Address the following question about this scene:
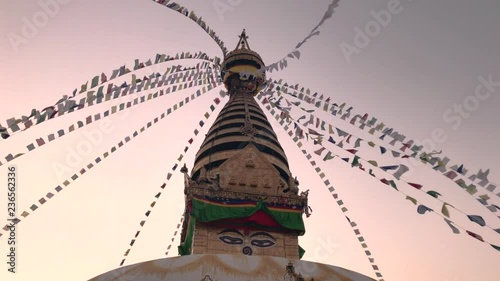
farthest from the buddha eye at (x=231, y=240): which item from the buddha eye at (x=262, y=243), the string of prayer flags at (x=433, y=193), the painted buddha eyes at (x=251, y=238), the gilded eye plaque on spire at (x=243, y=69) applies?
the gilded eye plaque on spire at (x=243, y=69)

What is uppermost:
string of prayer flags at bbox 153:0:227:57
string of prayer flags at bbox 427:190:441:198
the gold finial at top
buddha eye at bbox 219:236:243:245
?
the gold finial at top

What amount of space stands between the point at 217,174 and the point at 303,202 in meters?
3.38

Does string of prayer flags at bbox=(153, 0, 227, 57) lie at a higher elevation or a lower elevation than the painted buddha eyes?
higher

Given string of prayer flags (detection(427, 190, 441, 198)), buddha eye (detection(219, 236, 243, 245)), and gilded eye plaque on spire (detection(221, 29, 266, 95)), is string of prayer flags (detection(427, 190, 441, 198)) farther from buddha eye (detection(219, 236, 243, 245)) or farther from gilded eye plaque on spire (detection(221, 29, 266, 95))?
gilded eye plaque on spire (detection(221, 29, 266, 95))

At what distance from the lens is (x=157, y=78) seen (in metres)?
13.1

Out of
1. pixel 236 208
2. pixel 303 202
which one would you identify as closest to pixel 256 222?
pixel 236 208

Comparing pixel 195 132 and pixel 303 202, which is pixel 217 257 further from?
pixel 195 132

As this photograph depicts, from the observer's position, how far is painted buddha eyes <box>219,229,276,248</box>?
49.1ft

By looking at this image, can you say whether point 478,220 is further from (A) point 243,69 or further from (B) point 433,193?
(A) point 243,69

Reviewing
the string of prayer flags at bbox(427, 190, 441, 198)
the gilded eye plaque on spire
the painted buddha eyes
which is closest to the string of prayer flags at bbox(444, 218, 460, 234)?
the string of prayer flags at bbox(427, 190, 441, 198)

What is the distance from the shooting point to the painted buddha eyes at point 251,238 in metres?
15.0

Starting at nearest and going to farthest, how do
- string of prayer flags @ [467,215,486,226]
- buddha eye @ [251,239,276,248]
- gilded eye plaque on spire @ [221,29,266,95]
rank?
string of prayer flags @ [467,215,486,226] → buddha eye @ [251,239,276,248] → gilded eye plaque on spire @ [221,29,266,95]

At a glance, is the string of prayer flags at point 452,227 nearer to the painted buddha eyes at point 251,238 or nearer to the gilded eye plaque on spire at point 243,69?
the painted buddha eyes at point 251,238

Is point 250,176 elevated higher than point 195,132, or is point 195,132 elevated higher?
point 195,132
